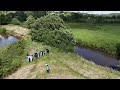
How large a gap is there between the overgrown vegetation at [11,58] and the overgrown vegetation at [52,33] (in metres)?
0.84

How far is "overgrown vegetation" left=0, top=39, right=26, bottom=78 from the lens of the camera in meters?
9.52

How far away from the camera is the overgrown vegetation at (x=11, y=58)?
9516 mm

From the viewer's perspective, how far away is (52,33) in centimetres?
1331

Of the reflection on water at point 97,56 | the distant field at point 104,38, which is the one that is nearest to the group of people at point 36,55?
the reflection on water at point 97,56

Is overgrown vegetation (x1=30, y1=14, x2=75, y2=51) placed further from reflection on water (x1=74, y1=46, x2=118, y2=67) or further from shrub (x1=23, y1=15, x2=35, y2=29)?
reflection on water (x1=74, y1=46, x2=118, y2=67)

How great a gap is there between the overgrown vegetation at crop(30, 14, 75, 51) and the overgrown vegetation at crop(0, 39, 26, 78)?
0.84 metres

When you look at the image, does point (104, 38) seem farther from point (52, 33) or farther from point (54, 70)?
point (54, 70)
